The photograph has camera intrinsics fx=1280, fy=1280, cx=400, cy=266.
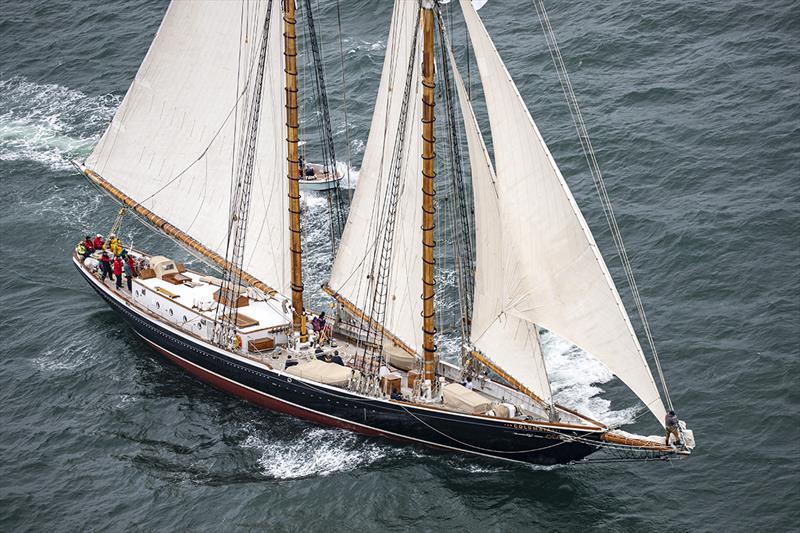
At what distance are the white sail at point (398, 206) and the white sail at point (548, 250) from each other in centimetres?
662

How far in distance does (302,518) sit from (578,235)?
19.0m

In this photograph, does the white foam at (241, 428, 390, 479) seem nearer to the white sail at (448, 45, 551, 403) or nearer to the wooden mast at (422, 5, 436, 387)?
the wooden mast at (422, 5, 436, 387)

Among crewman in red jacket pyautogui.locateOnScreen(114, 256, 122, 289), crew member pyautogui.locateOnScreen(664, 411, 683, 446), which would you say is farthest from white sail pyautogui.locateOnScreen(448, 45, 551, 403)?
crewman in red jacket pyautogui.locateOnScreen(114, 256, 122, 289)

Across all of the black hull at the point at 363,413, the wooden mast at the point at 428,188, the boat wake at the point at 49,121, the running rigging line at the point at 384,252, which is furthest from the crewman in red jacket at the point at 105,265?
the wooden mast at the point at 428,188

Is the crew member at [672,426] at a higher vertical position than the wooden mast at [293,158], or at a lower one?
lower

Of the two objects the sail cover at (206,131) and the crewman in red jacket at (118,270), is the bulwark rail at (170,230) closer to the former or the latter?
the sail cover at (206,131)

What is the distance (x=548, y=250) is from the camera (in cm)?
5619

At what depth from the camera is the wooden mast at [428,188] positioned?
60.3 metres

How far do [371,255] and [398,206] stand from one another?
12.6 feet

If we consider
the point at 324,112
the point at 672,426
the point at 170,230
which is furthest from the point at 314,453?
the point at 324,112

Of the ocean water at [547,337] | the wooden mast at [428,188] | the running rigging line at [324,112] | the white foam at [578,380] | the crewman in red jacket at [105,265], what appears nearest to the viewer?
the wooden mast at [428,188]

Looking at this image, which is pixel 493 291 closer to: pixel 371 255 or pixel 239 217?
pixel 371 255

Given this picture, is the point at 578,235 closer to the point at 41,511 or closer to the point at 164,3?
the point at 41,511

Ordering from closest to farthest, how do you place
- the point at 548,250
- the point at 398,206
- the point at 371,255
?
the point at 548,250
the point at 398,206
the point at 371,255
